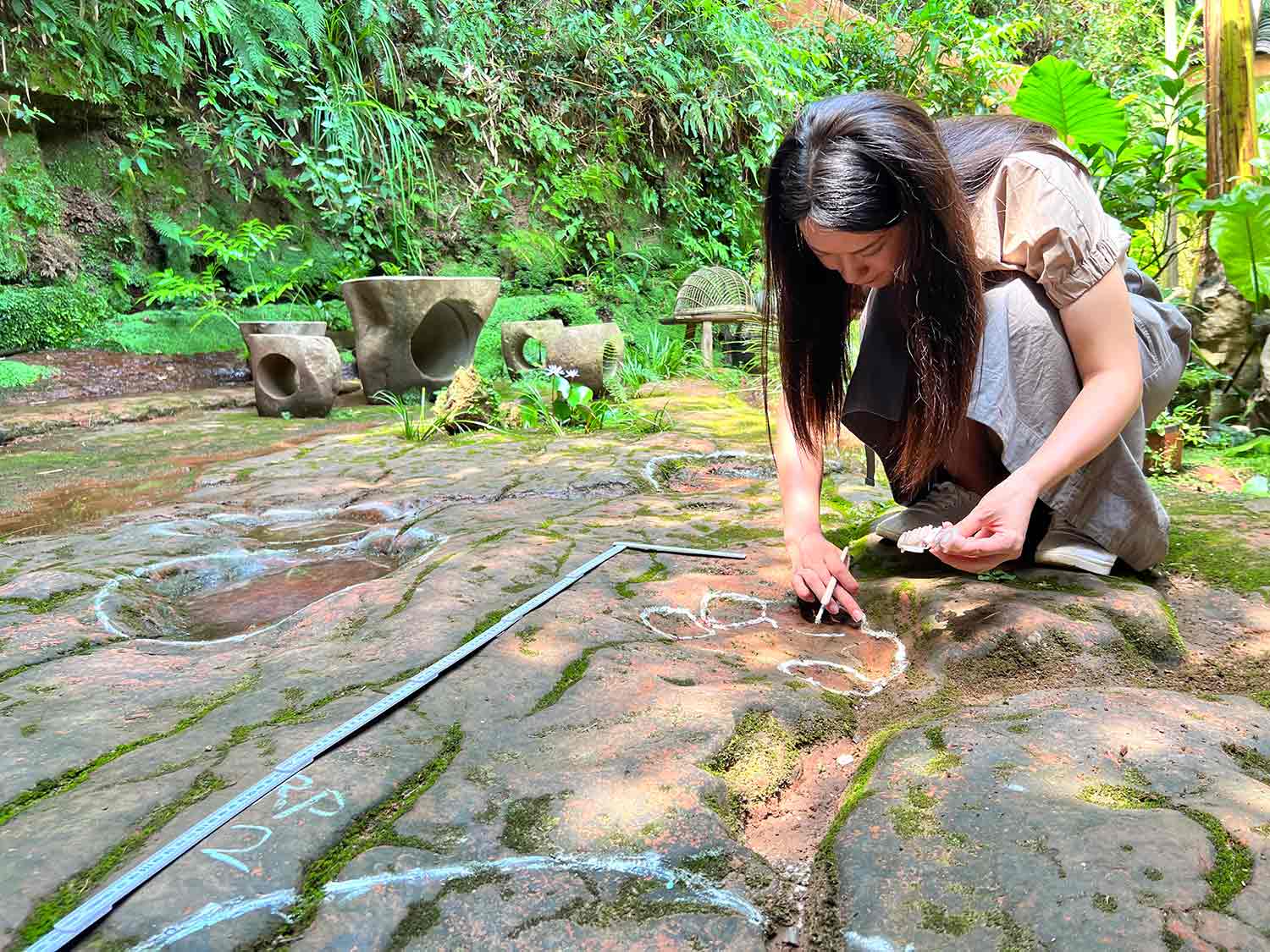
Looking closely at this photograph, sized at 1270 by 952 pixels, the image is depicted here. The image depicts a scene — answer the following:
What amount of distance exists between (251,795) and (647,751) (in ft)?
1.60

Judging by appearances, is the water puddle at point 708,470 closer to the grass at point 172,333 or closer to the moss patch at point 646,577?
the moss patch at point 646,577

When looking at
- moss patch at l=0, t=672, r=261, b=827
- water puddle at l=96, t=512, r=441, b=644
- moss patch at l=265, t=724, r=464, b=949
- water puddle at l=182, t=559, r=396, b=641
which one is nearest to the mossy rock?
water puddle at l=96, t=512, r=441, b=644

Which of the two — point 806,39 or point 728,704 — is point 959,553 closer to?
point 728,704

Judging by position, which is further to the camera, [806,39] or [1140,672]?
[806,39]

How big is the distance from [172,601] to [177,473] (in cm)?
172

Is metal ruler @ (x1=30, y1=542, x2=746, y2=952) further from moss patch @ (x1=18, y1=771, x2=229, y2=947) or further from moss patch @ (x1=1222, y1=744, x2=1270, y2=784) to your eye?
moss patch @ (x1=1222, y1=744, x2=1270, y2=784)

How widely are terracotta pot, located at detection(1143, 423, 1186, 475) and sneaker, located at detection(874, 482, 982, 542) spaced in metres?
1.94

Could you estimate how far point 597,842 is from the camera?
3.22ft

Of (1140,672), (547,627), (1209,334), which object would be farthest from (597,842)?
(1209,334)

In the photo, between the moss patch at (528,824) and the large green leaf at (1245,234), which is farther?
the large green leaf at (1245,234)

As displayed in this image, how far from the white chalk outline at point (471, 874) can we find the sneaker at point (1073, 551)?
1.12 meters

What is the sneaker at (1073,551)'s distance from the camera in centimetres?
169

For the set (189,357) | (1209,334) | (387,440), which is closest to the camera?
(1209,334)

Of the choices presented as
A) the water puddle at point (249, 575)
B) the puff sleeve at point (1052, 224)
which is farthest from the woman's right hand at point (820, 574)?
the water puddle at point (249, 575)
